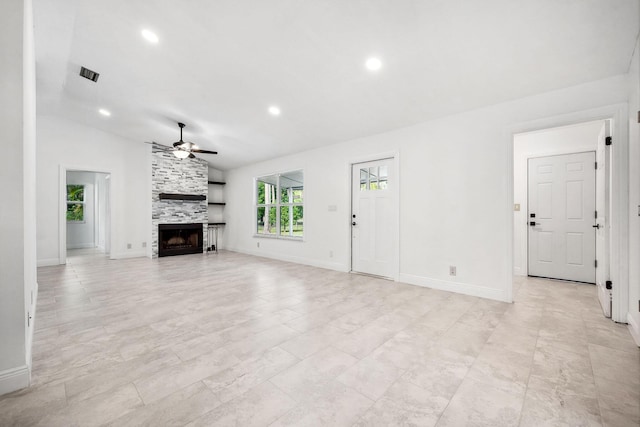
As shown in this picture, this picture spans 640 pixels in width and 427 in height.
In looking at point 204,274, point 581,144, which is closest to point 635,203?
point 581,144

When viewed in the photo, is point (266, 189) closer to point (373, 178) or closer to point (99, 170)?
point (373, 178)

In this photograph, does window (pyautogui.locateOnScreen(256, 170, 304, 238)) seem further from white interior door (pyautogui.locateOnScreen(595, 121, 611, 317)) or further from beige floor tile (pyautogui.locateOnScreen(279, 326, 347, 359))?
white interior door (pyautogui.locateOnScreen(595, 121, 611, 317))

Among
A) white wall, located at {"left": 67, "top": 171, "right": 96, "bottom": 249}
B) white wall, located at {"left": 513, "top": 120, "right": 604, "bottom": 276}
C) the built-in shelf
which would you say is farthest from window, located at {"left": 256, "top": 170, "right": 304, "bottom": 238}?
white wall, located at {"left": 67, "top": 171, "right": 96, "bottom": 249}

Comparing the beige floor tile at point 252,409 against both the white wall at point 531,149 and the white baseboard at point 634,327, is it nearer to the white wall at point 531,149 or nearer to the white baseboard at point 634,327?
the white baseboard at point 634,327

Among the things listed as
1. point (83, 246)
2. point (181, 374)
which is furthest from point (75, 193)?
point (181, 374)

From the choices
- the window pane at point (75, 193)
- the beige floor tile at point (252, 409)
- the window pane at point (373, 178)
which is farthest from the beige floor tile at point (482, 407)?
the window pane at point (75, 193)

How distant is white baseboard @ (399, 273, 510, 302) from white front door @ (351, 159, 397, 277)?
15.9 inches

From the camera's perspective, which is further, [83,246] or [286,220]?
[83,246]

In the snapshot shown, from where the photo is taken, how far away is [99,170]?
22.5 ft

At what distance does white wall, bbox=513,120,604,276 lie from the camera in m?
4.29

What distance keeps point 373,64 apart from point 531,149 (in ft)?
11.6

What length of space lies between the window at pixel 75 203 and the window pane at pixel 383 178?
33.6 feet

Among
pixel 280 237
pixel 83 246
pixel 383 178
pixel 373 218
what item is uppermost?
pixel 383 178

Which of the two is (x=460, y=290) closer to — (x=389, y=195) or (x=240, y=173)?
(x=389, y=195)
